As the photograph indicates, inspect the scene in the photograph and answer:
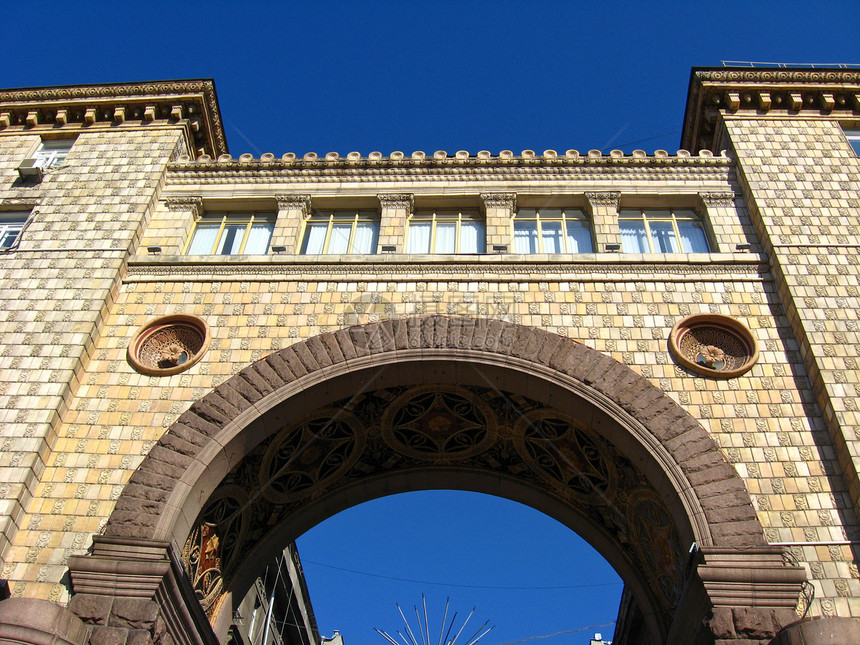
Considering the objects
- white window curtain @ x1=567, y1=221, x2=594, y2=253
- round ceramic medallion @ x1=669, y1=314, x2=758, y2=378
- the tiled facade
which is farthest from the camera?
white window curtain @ x1=567, y1=221, x2=594, y2=253

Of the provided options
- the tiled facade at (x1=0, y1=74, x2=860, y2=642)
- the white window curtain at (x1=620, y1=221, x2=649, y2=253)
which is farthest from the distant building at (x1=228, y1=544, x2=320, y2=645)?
the white window curtain at (x1=620, y1=221, x2=649, y2=253)

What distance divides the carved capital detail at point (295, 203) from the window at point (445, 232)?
2410mm

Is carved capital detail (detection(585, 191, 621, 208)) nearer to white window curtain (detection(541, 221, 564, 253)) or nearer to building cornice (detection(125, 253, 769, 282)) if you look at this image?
white window curtain (detection(541, 221, 564, 253))

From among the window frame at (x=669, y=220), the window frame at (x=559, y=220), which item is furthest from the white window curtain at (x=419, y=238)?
the window frame at (x=669, y=220)

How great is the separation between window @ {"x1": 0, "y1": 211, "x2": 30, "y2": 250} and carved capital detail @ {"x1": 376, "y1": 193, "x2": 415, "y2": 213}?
8.02 m

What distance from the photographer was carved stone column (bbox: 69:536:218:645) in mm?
11883

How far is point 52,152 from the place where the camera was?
826 inches

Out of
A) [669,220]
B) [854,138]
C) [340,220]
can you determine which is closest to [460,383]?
[340,220]

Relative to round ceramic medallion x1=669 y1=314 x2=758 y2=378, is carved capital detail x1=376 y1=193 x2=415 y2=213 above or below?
above

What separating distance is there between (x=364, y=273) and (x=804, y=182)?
387 inches

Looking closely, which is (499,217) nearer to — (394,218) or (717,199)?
(394,218)

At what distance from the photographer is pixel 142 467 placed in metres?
13.8

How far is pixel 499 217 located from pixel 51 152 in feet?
37.9

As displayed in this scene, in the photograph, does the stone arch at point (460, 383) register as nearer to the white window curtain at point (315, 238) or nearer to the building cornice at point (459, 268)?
the building cornice at point (459, 268)
